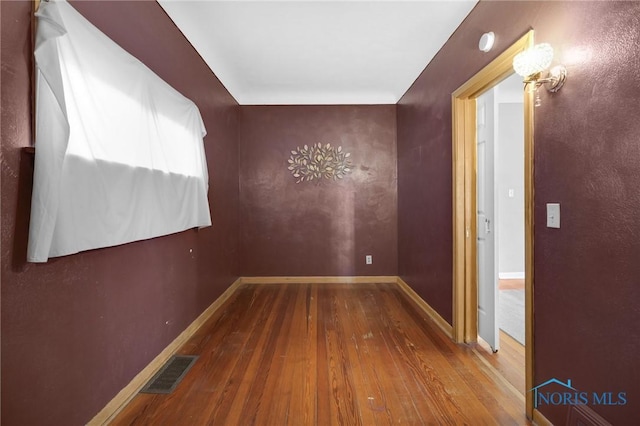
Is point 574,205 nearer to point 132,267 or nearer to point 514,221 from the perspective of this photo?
point 132,267

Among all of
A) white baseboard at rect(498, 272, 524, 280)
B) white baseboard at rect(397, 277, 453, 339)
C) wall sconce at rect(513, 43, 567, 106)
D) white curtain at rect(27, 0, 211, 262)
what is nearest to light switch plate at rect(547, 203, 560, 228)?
wall sconce at rect(513, 43, 567, 106)

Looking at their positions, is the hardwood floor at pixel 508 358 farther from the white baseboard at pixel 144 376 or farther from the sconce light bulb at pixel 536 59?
the white baseboard at pixel 144 376

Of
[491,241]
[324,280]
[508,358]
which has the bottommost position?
[508,358]

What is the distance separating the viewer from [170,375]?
6.56 feet

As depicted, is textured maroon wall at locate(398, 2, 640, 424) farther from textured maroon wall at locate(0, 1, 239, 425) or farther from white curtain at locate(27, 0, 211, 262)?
textured maroon wall at locate(0, 1, 239, 425)

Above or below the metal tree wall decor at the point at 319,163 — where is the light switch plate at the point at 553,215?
below

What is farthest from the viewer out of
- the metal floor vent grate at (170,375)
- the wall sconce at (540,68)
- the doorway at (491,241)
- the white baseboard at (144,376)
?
the doorway at (491,241)

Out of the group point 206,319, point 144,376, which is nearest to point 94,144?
point 144,376

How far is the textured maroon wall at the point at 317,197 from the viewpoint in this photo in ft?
14.1

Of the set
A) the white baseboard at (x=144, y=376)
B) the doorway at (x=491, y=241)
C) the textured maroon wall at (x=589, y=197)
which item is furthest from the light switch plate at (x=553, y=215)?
the white baseboard at (x=144, y=376)

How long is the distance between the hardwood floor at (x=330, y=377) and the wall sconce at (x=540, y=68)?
5.55 ft

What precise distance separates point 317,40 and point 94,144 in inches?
85.8

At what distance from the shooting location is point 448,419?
159cm

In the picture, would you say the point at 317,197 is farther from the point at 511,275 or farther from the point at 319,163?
the point at 511,275
